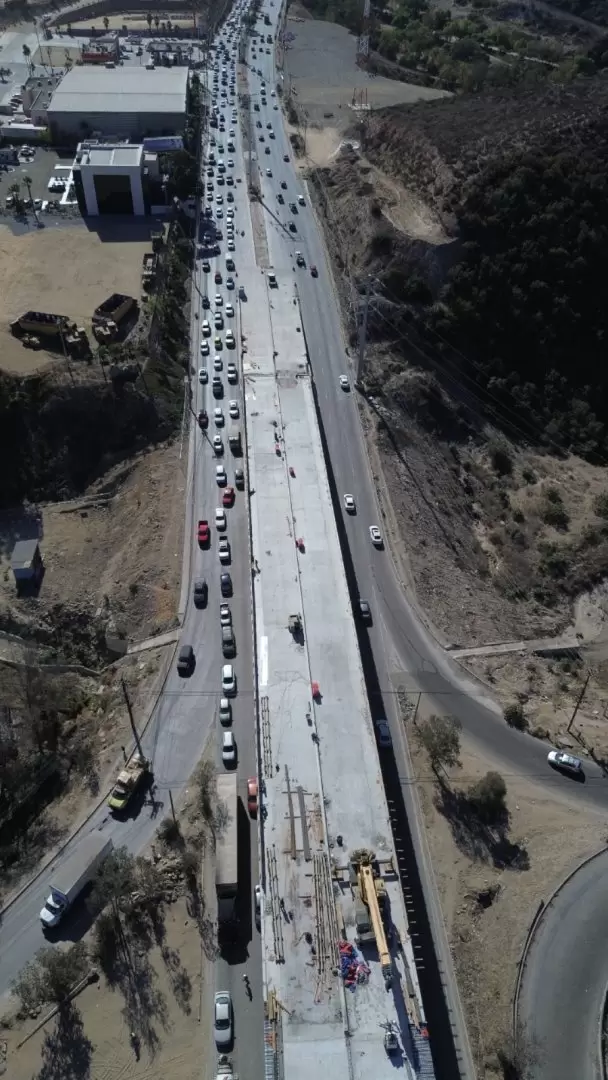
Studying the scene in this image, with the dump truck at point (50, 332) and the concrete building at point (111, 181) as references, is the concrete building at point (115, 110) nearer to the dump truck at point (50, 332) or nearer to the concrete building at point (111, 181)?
the concrete building at point (111, 181)

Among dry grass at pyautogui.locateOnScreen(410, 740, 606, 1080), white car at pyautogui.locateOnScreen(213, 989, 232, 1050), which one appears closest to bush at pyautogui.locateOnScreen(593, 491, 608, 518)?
dry grass at pyautogui.locateOnScreen(410, 740, 606, 1080)

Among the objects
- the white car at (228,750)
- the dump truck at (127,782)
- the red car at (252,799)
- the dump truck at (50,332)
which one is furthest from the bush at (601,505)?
the dump truck at (50,332)

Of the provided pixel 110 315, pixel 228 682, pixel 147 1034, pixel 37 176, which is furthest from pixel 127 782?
pixel 37 176

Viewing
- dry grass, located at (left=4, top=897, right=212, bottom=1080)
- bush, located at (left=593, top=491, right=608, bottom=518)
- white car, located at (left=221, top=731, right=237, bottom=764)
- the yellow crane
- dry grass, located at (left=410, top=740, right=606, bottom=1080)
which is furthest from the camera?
bush, located at (left=593, top=491, right=608, bottom=518)

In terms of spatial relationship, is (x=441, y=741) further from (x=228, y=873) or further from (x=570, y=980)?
(x=228, y=873)

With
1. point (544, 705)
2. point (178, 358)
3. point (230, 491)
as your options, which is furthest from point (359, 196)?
point (544, 705)

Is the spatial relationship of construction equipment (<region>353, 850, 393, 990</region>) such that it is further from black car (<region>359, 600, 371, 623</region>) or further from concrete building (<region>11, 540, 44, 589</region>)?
concrete building (<region>11, 540, 44, 589</region>)

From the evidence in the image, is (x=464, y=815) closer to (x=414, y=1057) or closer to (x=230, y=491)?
(x=414, y=1057)
